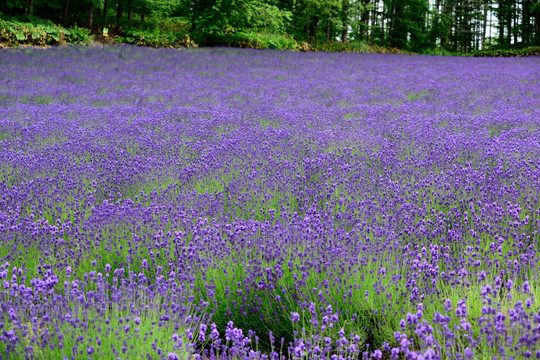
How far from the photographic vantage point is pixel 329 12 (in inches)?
1066

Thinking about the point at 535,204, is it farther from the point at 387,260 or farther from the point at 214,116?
the point at 214,116

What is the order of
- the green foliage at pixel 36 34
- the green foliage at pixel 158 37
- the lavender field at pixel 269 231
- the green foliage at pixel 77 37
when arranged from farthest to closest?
the green foliage at pixel 158 37
the green foliage at pixel 77 37
the green foliage at pixel 36 34
the lavender field at pixel 269 231

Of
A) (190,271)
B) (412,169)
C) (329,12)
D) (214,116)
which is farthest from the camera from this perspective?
(329,12)

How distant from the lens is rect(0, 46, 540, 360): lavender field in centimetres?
204

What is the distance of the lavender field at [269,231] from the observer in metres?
2.04

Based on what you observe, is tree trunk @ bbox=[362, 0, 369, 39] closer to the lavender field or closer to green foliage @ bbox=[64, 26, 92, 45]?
green foliage @ bbox=[64, 26, 92, 45]

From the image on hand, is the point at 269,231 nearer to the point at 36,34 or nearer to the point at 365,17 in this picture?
the point at 36,34

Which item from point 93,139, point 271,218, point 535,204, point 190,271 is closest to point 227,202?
point 271,218

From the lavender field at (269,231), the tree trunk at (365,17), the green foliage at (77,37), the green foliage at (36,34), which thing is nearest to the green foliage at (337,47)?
the tree trunk at (365,17)

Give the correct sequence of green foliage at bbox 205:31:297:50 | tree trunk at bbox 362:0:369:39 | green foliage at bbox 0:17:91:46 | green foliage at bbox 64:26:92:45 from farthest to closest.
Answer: tree trunk at bbox 362:0:369:39 → green foliage at bbox 205:31:297:50 → green foliage at bbox 64:26:92:45 → green foliage at bbox 0:17:91:46

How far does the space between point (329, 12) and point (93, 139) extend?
76.7 feet

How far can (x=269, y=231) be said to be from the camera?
2.93m

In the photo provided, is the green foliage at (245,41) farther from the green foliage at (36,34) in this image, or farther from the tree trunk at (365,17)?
the tree trunk at (365,17)

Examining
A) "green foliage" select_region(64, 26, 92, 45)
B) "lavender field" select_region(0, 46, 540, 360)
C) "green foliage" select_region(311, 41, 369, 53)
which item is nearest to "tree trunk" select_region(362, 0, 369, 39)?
"green foliage" select_region(311, 41, 369, 53)
